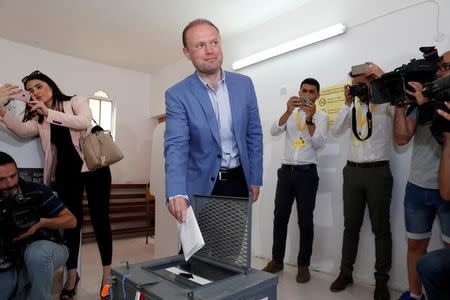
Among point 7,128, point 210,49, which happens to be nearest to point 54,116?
point 7,128

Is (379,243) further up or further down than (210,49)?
further down

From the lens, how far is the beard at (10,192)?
5.17 feet

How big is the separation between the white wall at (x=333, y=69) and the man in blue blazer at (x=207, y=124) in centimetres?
163

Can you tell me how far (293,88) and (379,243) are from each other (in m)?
1.66

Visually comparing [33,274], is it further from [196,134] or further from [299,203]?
[299,203]

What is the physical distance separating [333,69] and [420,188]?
1.36 meters

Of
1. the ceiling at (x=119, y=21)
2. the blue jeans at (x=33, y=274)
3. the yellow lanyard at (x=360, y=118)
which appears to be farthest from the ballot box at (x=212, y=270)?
the ceiling at (x=119, y=21)

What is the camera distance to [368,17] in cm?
260

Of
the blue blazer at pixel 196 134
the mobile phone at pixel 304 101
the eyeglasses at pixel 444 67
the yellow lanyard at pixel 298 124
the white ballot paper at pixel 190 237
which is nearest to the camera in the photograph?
the white ballot paper at pixel 190 237

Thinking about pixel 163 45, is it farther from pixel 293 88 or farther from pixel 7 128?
pixel 7 128

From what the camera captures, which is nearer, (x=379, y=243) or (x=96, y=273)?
(x=379, y=243)

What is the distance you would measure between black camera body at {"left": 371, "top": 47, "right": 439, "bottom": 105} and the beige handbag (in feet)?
5.74

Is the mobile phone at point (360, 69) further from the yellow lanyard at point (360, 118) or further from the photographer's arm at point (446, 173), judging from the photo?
the photographer's arm at point (446, 173)

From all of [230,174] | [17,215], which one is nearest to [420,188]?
[230,174]
